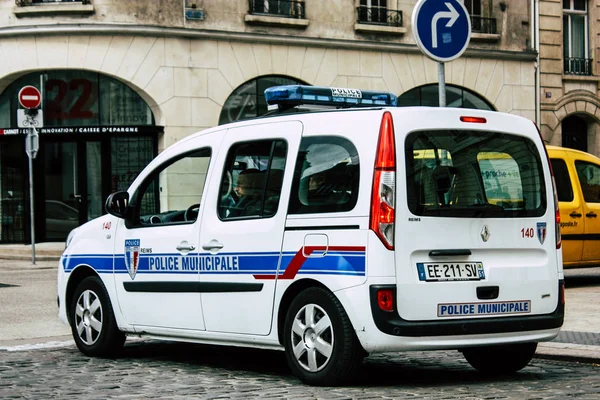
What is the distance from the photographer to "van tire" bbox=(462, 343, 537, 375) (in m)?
7.89

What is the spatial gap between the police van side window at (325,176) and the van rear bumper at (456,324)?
0.65 m

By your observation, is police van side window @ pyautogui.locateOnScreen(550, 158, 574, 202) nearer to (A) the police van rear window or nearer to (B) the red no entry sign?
(A) the police van rear window

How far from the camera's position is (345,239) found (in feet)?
23.2

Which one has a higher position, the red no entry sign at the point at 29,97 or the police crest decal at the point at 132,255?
the red no entry sign at the point at 29,97

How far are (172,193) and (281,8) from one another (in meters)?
17.4

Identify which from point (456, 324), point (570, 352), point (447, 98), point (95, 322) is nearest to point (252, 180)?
point (456, 324)

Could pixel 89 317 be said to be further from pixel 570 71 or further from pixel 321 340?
pixel 570 71

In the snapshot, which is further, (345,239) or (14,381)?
(14,381)

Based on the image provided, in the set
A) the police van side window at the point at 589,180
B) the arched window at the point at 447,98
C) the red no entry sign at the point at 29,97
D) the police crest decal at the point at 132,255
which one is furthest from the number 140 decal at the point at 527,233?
the arched window at the point at 447,98

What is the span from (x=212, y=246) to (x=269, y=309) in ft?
2.42

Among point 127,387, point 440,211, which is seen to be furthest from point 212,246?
point 440,211

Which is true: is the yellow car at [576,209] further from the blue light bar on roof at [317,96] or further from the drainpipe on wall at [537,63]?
the drainpipe on wall at [537,63]

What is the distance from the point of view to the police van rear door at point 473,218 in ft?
23.1

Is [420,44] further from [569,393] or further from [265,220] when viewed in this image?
[569,393]
